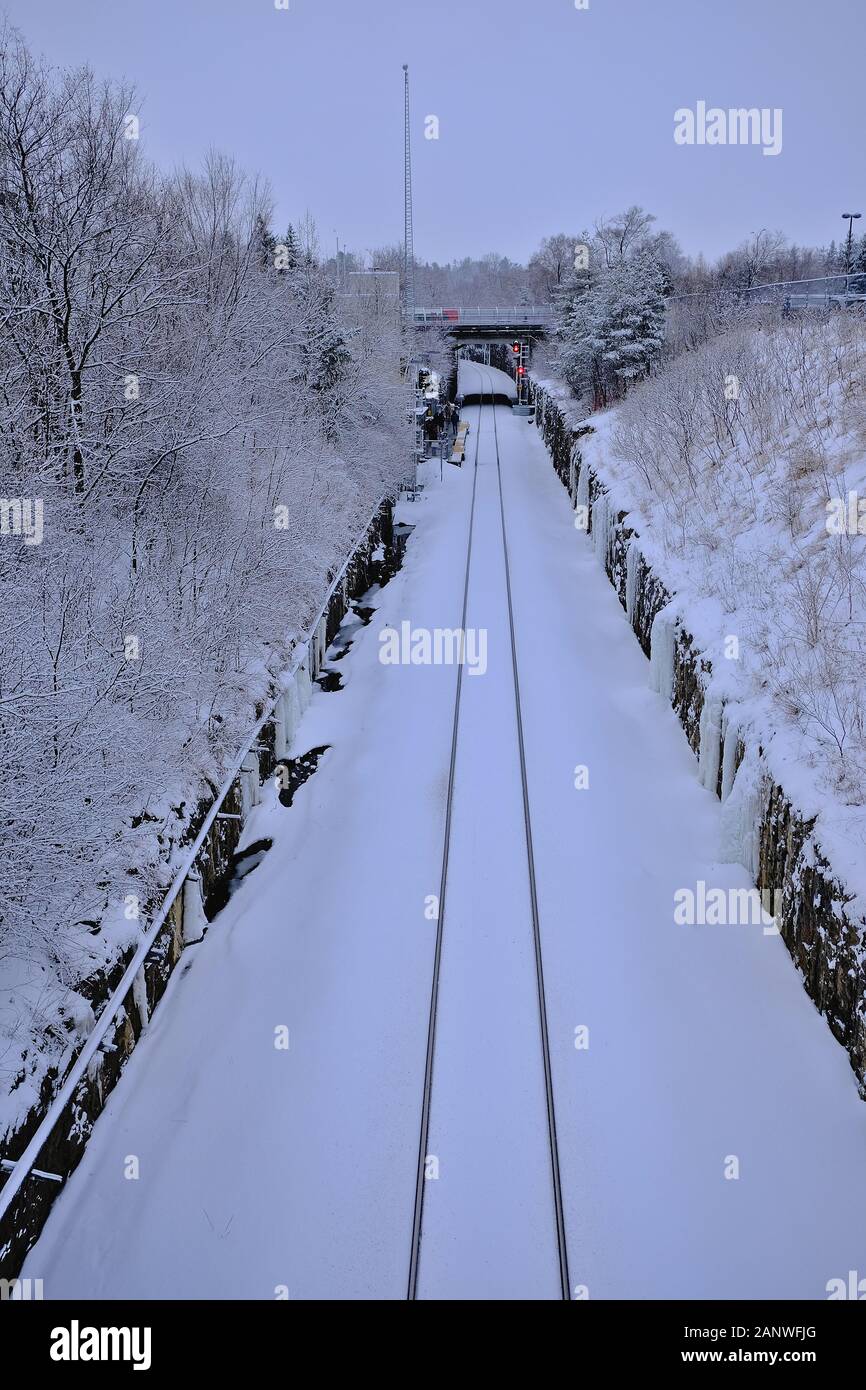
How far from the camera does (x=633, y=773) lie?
14.0 m

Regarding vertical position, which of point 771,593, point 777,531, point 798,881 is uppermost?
point 777,531

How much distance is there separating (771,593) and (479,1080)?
8273 millimetres

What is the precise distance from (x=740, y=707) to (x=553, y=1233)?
22.3 ft

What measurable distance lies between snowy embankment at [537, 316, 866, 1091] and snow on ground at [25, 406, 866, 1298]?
37.8 inches

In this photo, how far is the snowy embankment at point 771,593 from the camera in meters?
9.00

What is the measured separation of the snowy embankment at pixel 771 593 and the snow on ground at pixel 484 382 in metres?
50.2

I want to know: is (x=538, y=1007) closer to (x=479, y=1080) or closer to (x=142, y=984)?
(x=479, y=1080)

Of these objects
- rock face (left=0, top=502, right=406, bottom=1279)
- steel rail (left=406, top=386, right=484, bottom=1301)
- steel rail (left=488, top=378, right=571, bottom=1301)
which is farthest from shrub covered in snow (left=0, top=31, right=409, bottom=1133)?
steel rail (left=488, top=378, right=571, bottom=1301)

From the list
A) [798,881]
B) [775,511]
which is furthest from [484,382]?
[798,881]

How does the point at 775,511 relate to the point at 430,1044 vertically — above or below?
above

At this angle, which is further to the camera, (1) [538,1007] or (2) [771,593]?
(2) [771,593]

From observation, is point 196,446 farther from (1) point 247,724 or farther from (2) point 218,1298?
(2) point 218,1298

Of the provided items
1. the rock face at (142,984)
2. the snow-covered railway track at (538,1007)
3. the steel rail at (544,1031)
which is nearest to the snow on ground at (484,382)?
the snow-covered railway track at (538,1007)

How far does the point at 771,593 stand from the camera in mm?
13242
